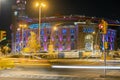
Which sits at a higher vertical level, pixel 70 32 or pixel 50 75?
pixel 70 32

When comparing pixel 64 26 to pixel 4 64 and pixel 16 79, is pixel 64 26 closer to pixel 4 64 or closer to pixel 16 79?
pixel 4 64

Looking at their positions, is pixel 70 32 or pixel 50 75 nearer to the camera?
pixel 50 75

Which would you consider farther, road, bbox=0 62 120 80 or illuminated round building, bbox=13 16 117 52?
illuminated round building, bbox=13 16 117 52

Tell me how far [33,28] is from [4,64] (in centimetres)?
13598

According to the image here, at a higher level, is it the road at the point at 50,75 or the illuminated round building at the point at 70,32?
the illuminated round building at the point at 70,32

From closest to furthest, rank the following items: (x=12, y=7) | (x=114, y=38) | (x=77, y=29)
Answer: (x=77, y=29), (x=114, y=38), (x=12, y=7)

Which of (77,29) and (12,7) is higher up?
(12,7)

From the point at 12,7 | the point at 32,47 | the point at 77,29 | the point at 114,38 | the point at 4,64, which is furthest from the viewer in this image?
the point at 12,7

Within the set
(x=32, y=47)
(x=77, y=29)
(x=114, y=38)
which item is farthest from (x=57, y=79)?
(x=114, y=38)

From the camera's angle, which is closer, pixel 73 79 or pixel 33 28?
pixel 73 79

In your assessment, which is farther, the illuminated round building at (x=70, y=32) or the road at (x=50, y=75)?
the illuminated round building at (x=70, y=32)

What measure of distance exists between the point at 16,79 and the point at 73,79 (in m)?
3.82

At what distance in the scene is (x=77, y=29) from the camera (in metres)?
162

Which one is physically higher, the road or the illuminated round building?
the illuminated round building
